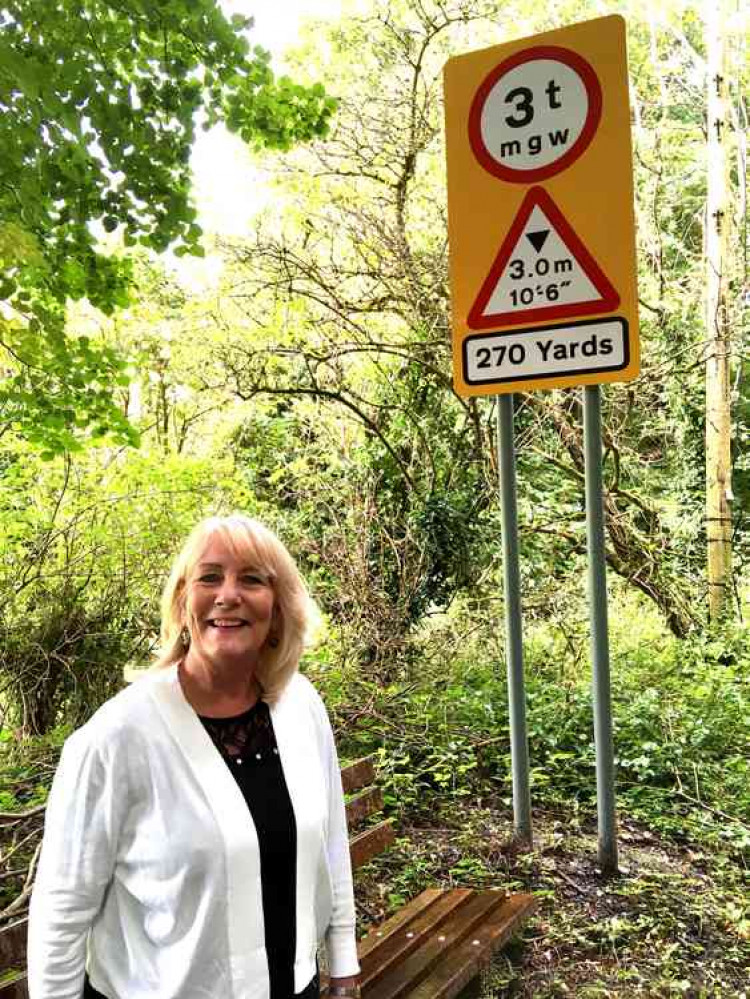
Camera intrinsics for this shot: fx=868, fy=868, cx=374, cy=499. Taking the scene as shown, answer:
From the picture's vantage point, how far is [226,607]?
200 cm

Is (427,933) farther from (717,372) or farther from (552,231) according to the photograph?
(717,372)

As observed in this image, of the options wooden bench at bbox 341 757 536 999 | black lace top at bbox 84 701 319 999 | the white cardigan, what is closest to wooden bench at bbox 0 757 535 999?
wooden bench at bbox 341 757 536 999

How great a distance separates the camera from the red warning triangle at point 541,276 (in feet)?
12.5

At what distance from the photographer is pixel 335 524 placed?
7.90m

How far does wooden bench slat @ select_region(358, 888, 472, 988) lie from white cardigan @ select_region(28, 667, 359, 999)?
4.13 ft

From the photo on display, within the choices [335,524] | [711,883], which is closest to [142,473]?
[335,524]

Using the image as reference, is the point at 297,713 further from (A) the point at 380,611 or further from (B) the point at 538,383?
(A) the point at 380,611

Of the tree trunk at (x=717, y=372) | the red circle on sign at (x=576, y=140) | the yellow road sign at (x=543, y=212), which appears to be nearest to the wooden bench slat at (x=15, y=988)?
the yellow road sign at (x=543, y=212)

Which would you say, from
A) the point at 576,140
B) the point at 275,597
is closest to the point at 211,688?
the point at 275,597

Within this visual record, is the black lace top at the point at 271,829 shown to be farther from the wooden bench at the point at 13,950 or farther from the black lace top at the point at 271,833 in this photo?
the wooden bench at the point at 13,950

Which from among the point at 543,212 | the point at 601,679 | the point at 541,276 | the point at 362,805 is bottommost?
the point at 362,805

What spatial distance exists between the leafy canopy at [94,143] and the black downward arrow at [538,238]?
2.36 m

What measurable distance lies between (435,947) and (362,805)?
699mm

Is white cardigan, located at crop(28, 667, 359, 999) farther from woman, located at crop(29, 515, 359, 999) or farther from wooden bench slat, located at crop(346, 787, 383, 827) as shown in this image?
wooden bench slat, located at crop(346, 787, 383, 827)
